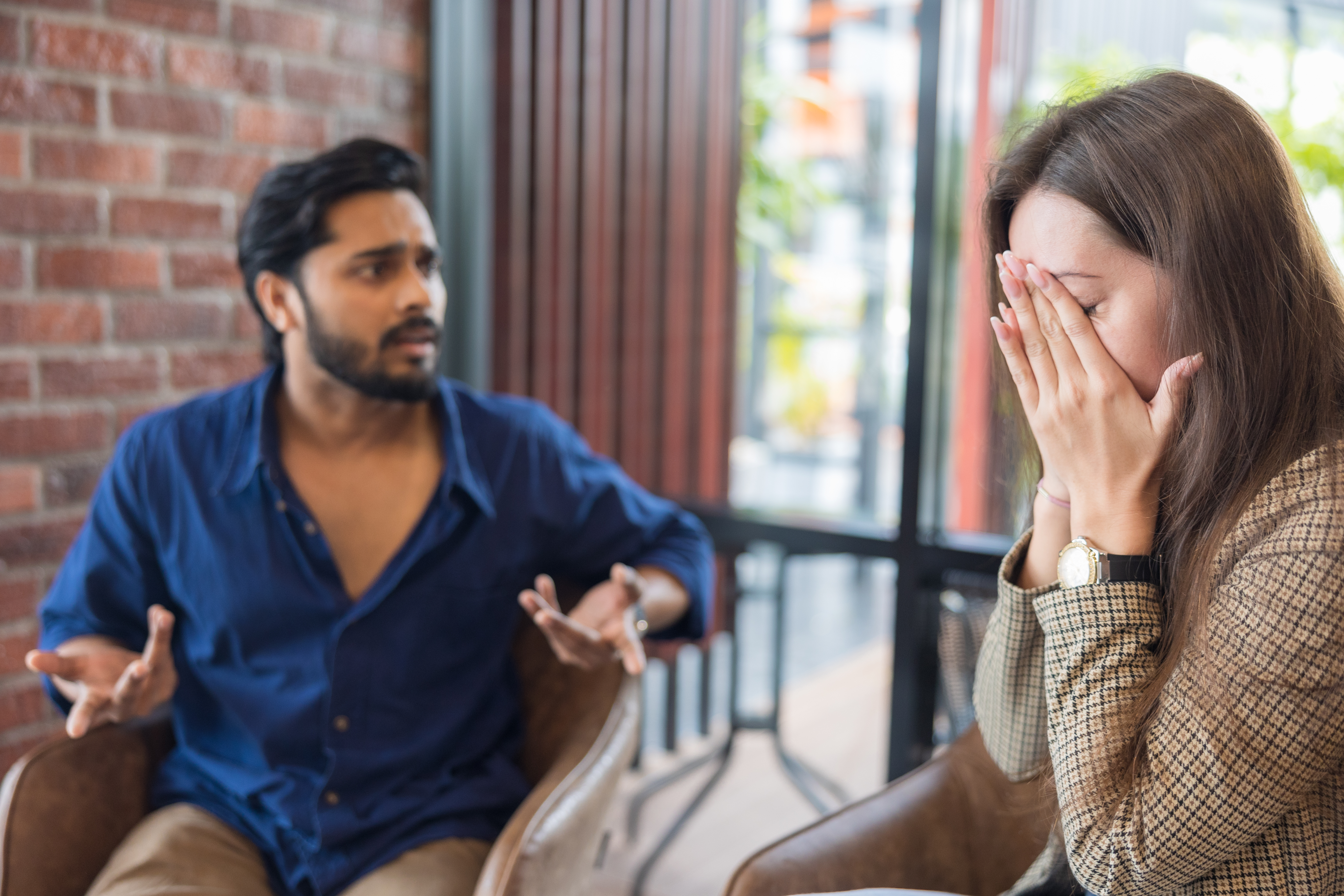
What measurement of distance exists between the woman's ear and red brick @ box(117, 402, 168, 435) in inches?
16.2

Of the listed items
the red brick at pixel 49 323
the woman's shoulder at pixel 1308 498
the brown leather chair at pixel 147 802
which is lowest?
the brown leather chair at pixel 147 802

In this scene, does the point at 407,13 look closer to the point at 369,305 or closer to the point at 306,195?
the point at 306,195

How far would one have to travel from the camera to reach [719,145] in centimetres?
293

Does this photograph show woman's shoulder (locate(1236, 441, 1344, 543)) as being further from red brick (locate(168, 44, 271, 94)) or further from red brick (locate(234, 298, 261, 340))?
red brick (locate(168, 44, 271, 94))

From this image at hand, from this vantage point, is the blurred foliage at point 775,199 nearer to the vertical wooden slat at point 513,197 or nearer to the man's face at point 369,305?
the vertical wooden slat at point 513,197

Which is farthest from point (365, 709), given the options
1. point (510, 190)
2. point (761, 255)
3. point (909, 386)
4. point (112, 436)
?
point (761, 255)

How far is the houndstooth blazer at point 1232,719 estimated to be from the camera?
89 centimetres

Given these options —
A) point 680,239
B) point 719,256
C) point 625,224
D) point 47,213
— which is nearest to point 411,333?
point 47,213

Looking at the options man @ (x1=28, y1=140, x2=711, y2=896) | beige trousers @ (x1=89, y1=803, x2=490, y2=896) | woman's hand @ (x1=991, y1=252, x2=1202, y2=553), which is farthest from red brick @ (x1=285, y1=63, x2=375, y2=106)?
woman's hand @ (x1=991, y1=252, x2=1202, y2=553)

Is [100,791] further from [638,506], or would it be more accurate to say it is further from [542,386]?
[542,386]

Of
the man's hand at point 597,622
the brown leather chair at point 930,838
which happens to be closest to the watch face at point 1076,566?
the brown leather chair at point 930,838

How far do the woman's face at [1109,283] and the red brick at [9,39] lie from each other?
5.14ft

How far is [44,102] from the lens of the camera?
171cm

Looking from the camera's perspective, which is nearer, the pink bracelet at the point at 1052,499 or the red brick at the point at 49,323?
the pink bracelet at the point at 1052,499
